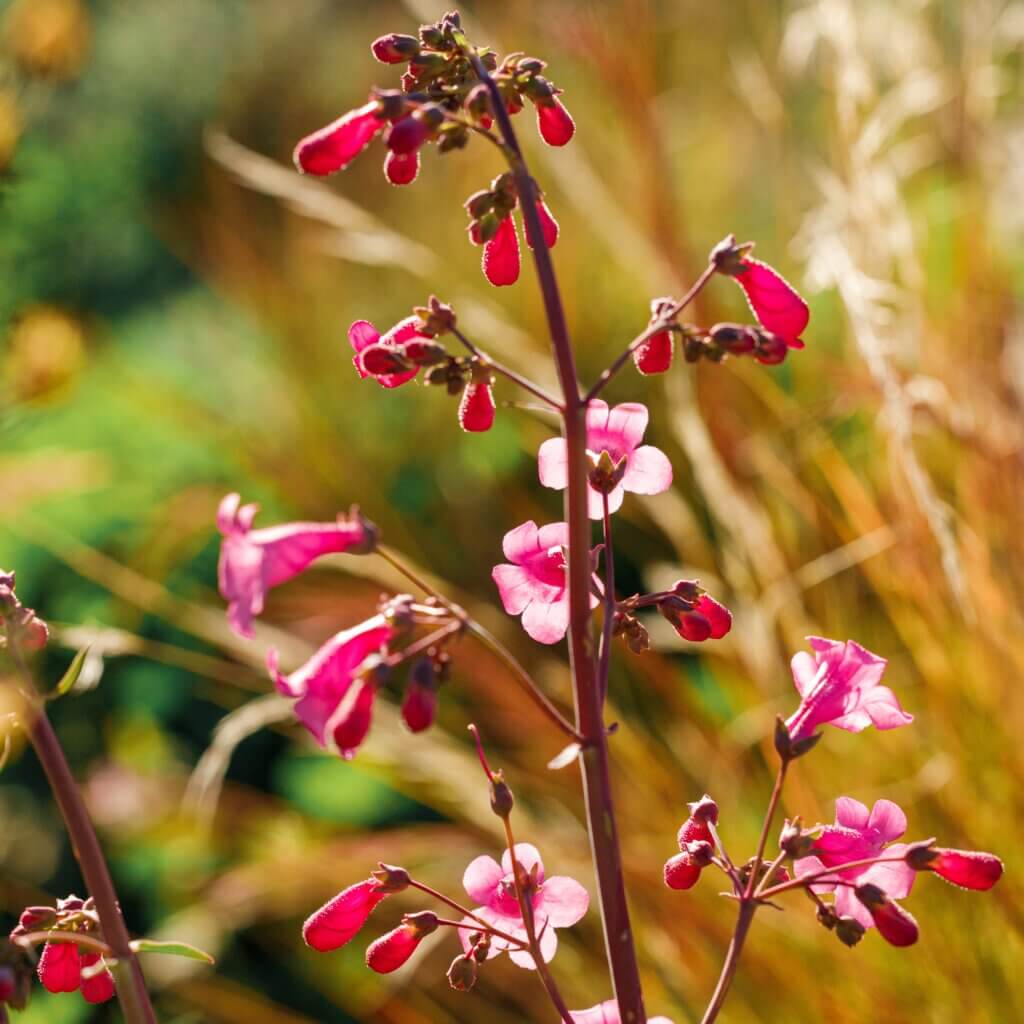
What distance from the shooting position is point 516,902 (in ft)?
2.85

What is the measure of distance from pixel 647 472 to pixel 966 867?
0.32 meters

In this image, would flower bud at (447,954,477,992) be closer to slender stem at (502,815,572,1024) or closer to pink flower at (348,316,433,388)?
slender stem at (502,815,572,1024)

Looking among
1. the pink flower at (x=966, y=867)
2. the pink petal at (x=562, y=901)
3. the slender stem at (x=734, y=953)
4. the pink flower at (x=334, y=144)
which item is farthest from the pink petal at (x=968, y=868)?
the pink flower at (x=334, y=144)

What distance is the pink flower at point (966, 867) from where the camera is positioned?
77cm

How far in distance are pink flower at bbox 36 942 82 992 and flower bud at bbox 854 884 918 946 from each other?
0.48m

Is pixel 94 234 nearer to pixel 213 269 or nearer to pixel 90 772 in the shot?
pixel 213 269

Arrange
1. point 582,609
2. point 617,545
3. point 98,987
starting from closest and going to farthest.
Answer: point 582,609 → point 98,987 → point 617,545

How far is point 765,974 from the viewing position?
191 cm

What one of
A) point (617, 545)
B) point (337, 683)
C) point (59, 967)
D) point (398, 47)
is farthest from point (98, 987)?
point (617, 545)

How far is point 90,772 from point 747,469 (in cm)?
190

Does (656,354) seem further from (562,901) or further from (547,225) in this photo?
(562,901)

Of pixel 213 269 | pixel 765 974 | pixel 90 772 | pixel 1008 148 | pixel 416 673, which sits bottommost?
pixel 90 772

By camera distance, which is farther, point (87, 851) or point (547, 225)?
point (547, 225)

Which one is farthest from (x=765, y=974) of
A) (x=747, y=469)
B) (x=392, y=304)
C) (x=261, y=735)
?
(x=392, y=304)
